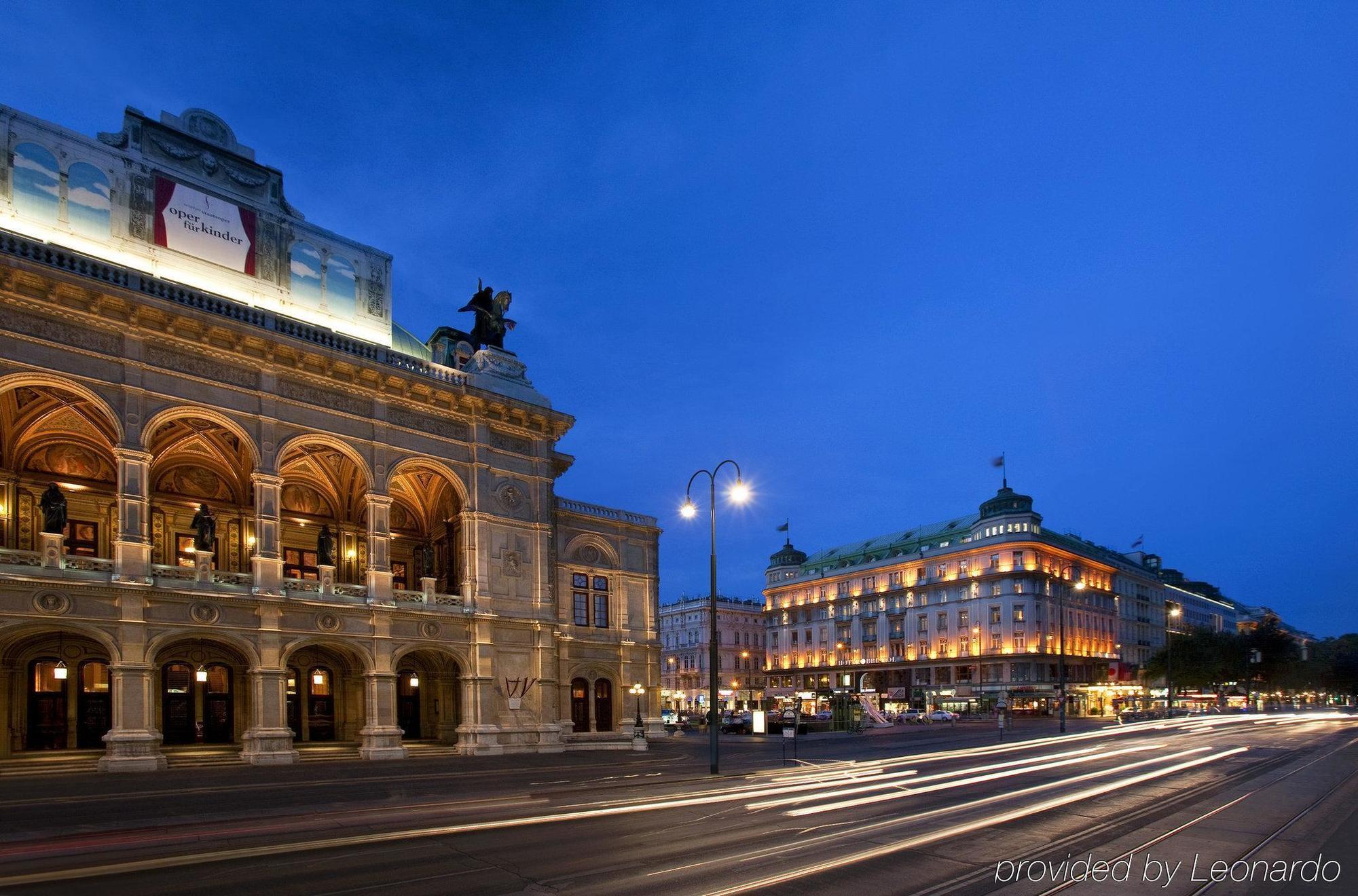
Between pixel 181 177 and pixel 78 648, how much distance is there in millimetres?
19597

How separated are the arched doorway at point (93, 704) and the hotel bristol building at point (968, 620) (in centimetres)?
6458

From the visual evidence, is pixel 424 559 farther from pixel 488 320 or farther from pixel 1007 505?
pixel 1007 505

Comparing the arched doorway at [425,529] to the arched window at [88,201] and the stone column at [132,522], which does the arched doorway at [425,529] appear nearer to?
the stone column at [132,522]

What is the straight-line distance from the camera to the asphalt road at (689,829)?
12.7 metres

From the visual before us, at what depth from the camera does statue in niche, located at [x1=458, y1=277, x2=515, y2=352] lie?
48375 mm

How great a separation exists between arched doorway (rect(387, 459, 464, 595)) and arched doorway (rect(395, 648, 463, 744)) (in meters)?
3.85

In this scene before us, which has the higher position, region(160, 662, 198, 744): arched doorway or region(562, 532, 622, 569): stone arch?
region(562, 532, 622, 569): stone arch

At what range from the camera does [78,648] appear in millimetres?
36156

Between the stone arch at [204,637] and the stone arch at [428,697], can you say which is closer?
the stone arch at [204,637]

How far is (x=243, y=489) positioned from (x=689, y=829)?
33.6 m

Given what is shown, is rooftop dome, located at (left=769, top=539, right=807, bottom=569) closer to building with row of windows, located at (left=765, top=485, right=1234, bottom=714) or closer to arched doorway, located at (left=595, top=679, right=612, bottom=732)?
building with row of windows, located at (left=765, top=485, right=1234, bottom=714)

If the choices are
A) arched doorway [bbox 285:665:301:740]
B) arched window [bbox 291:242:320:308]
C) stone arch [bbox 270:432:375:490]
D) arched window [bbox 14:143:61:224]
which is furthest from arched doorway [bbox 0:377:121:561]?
arched doorway [bbox 285:665:301:740]

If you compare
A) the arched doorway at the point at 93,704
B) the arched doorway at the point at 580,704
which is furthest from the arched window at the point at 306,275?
the arched doorway at the point at 580,704

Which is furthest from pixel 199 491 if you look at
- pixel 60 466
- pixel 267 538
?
pixel 267 538
